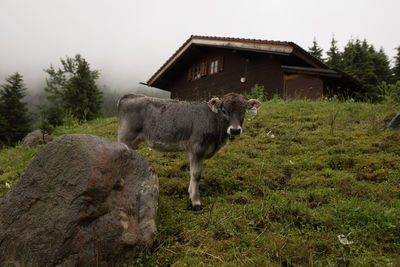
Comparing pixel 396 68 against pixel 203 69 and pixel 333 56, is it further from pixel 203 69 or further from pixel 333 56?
pixel 203 69

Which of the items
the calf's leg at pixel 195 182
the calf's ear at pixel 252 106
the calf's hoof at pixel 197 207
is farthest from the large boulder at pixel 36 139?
the calf's ear at pixel 252 106

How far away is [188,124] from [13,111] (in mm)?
37623

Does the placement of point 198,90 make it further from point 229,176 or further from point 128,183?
point 128,183

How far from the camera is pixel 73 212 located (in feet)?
10.0

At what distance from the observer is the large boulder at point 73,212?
300 cm

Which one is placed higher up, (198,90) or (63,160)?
(198,90)

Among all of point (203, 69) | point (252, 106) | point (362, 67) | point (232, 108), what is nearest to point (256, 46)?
point (203, 69)

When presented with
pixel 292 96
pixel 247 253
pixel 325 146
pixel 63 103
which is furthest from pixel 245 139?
pixel 63 103

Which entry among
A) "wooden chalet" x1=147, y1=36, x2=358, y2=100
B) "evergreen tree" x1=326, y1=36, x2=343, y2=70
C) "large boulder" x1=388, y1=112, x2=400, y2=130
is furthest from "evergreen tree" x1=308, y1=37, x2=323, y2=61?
"large boulder" x1=388, y1=112, x2=400, y2=130

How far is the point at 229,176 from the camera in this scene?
6215 mm

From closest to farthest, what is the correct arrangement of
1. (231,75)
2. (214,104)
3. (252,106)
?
1. (214,104)
2. (252,106)
3. (231,75)

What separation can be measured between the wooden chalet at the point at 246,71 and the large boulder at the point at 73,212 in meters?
11.7

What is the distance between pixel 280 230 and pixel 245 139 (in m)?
4.99

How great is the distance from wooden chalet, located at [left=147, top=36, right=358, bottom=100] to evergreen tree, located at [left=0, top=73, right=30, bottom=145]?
2057 centimetres
